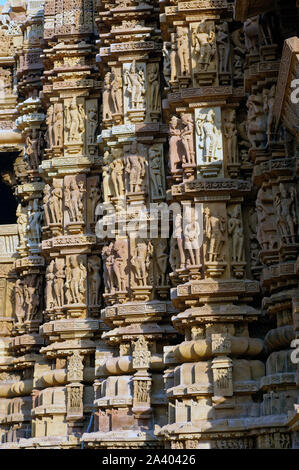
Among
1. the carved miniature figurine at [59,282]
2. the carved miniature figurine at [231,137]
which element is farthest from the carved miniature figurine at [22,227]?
the carved miniature figurine at [231,137]

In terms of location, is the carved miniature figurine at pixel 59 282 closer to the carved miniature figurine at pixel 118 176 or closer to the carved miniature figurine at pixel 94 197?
the carved miniature figurine at pixel 94 197

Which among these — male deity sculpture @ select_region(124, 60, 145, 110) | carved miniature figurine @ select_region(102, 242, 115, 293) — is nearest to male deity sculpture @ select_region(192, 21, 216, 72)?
male deity sculpture @ select_region(124, 60, 145, 110)

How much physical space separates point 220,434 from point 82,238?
609cm

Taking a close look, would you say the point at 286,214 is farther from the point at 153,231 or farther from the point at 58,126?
the point at 58,126

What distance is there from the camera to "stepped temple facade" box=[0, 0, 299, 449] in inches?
528

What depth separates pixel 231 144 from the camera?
15.1 metres

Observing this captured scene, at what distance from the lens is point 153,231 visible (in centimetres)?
1656

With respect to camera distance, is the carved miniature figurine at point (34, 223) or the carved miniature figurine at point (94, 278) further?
the carved miniature figurine at point (34, 223)

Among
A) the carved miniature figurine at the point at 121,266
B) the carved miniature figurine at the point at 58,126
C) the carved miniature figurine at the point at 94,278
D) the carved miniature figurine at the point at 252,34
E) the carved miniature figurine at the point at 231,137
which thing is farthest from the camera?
the carved miniature figurine at the point at 58,126

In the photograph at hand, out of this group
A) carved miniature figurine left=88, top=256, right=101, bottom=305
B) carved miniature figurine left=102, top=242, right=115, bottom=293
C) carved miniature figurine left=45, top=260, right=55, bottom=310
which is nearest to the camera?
carved miniature figurine left=102, top=242, right=115, bottom=293

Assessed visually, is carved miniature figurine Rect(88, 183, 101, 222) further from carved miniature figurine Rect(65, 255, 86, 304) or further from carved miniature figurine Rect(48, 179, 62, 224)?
carved miniature figurine Rect(65, 255, 86, 304)

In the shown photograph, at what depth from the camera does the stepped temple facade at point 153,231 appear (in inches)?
528

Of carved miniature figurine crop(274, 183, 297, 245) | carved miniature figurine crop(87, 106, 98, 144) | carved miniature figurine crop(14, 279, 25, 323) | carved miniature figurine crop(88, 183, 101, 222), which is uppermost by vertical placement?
carved miniature figurine crop(87, 106, 98, 144)

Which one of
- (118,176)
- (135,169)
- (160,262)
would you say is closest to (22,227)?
(118,176)
